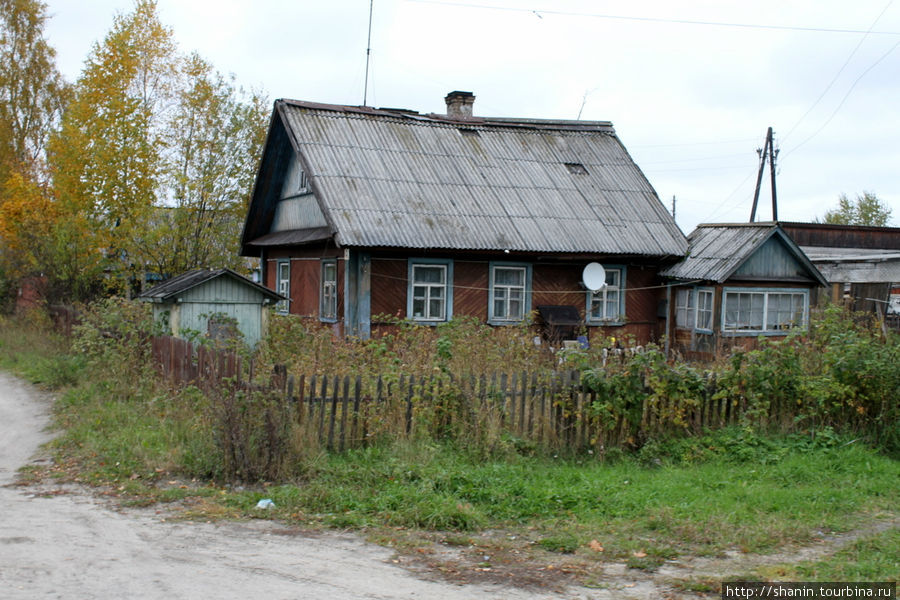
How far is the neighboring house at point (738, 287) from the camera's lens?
17.8 meters

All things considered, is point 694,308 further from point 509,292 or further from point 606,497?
point 606,497

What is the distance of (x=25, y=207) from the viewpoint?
70.0ft

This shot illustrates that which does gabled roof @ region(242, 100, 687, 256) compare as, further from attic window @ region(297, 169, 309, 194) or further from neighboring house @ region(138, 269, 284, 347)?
neighboring house @ region(138, 269, 284, 347)

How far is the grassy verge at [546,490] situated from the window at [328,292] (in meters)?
7.64

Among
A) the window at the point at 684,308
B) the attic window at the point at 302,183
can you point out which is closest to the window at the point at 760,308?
the window at the point at 684,308

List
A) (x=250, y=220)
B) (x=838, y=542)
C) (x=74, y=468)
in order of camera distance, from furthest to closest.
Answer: (x=250, y=220) → (x=74, y=468) → (x=838, y=542)

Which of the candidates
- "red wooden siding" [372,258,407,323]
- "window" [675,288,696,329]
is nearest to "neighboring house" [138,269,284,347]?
"red wooden siding" [372,258,407,323]

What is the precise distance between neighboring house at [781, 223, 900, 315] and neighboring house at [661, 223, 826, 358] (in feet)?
4.00

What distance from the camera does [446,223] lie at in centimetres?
1688

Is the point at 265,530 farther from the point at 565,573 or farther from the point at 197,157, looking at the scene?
the point at 197,157

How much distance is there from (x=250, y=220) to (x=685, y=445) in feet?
49.3

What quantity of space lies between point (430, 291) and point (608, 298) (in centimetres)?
463

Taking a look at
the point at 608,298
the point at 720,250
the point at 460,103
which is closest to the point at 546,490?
the point at 608,298

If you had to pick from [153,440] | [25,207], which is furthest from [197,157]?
[153,440]
